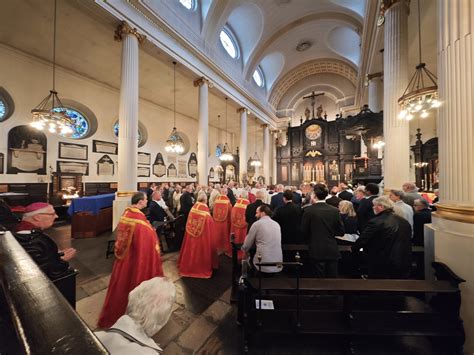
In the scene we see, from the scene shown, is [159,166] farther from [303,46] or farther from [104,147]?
[303,46]

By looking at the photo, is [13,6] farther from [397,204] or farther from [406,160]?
[406,160]

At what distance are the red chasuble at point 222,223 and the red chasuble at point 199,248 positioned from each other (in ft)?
3.14

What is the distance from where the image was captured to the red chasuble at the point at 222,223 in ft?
16.6

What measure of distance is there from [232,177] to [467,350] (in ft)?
56.8

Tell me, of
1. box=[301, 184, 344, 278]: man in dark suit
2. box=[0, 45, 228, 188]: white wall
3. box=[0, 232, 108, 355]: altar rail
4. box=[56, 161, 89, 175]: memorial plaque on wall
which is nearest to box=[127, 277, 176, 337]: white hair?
box=[0, 232, 108, 355]: altar rail

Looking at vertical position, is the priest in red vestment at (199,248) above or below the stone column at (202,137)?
below

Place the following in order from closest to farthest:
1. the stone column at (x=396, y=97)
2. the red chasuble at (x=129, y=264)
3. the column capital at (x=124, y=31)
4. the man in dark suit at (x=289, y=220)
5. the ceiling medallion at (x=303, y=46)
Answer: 1. the red chasuble at (x=129, y=264)
2. the man in dark suit at (x=289, y=220)
3. the stone column at (x=396, y=97)
4. the column capital at (x=124, y=31)
5. the ceiling medallion at (x=303, y=46)

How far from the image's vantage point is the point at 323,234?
2654mm

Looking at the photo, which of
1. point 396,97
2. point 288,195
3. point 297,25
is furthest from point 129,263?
point 297,25

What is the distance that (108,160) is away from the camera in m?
10.2

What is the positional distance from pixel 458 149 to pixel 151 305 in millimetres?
3021

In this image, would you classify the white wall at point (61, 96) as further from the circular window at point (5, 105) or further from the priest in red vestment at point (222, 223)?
the priest in red vestment at point (222, 223)

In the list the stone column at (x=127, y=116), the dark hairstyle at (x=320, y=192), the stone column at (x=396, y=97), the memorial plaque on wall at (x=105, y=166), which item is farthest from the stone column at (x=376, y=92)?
the memorial plaque on wall at (x=105, y=166)

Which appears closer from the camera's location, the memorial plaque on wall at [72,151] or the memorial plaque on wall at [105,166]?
the memorial plaque on wall at [72,151]
